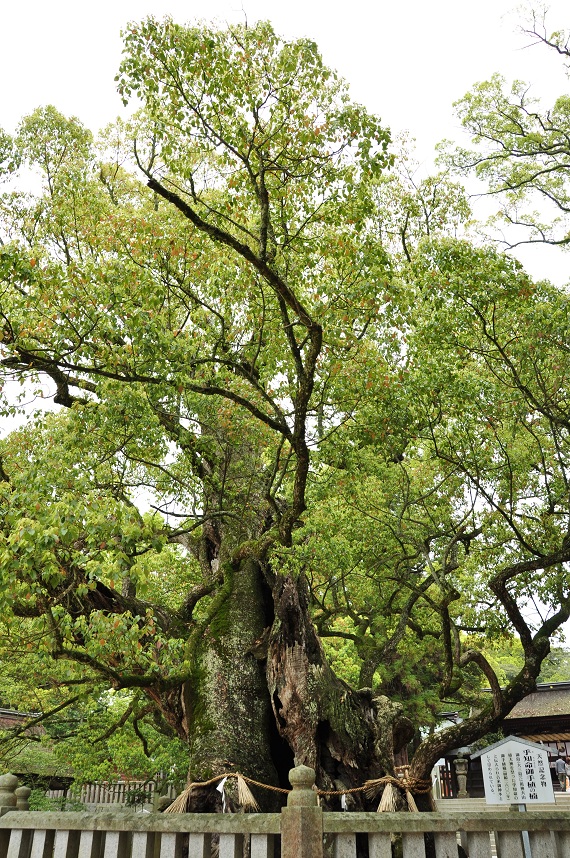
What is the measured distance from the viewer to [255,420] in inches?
454

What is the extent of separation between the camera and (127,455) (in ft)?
32.2

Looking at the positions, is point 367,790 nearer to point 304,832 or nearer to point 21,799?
point 21,799

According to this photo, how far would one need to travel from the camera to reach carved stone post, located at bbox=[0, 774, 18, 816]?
5.15 meters

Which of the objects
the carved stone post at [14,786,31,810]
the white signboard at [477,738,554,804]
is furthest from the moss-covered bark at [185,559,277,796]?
the carved stone post at [14,786,31,810]

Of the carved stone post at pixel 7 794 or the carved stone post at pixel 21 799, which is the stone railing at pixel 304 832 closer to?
the carved stone post at pixel 7 794

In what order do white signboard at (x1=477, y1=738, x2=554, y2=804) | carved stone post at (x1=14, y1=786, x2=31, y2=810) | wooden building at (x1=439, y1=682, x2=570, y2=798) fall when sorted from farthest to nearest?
wooden building at (x1=439, y1=682, x2=570, y2=798), white signboard at (x1=477, y1=738, x2=554, y2=804), carved stone post at (x1=14, y1=786, x2=31, y2=810)

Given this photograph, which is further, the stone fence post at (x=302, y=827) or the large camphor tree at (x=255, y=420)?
the large camphor tree at (x=255, y=420)

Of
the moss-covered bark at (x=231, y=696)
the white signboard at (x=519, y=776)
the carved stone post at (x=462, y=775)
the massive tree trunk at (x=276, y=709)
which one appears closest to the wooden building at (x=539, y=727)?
the carved stone post at (x=462, y=775)

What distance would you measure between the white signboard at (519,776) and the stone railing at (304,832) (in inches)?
244

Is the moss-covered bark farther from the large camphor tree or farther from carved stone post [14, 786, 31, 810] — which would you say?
carved stone post [14, 786, 31, 810]

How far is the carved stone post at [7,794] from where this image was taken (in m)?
5.15

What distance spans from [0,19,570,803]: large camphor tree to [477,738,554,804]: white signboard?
744 millimetres

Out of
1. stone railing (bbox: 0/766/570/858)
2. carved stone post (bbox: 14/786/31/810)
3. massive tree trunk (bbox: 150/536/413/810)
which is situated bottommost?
stone railing (bbox: 0/766/570/858)

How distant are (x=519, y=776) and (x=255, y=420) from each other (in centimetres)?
685
